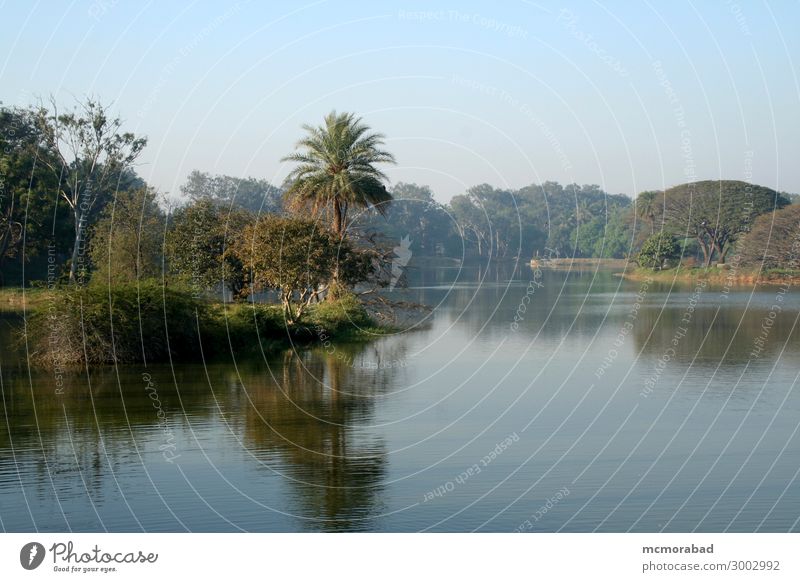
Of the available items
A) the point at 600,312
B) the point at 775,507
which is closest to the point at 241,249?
the point at 600,312

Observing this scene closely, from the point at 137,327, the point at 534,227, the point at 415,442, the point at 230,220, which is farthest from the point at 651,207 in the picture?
the point at 415,442

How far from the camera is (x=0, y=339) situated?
34.5 m

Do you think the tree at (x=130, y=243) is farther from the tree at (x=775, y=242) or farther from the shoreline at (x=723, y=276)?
the tree at (x=775, y=242)

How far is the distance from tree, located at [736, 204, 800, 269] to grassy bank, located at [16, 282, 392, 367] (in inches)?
2221

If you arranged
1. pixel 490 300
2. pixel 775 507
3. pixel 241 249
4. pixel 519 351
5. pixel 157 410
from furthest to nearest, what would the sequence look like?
pixel 490 300 < pixel 241 249 < pixel 519 351 < pixel 157 410 < pixel 775 507

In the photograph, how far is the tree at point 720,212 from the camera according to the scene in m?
94.8

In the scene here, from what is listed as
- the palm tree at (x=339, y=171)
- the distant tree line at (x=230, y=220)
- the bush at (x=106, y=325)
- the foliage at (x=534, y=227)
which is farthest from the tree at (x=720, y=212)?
the bush at (x=106, y=325)

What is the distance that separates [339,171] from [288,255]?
378 inches

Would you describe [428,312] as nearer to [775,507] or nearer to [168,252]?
[168,252]

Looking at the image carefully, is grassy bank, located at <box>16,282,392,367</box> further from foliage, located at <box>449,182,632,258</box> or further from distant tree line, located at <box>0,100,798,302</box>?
foliage, located at <box>449,182,632,258</box>

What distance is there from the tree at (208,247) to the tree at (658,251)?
197 feet

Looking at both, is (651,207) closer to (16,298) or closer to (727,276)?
(727,276)

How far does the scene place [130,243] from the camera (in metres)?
46.6

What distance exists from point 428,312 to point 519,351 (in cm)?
1688
